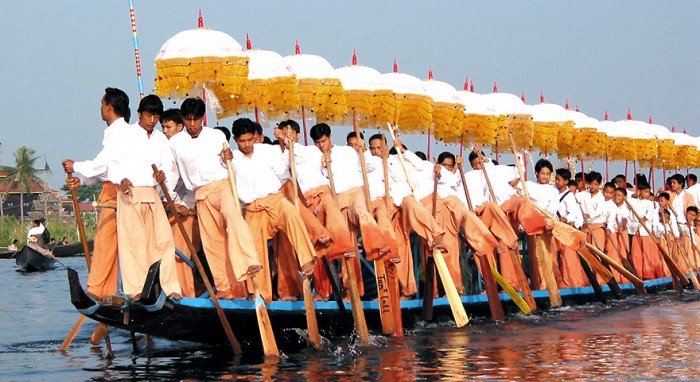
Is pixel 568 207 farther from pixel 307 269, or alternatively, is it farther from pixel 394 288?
pixel 307 269

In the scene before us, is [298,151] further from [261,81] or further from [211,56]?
[261,81]

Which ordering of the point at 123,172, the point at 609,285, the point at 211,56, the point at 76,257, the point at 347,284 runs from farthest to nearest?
the point at 76,257
the point at 609,285
the point at 211,56
the point at 347,284
the point at 123,172

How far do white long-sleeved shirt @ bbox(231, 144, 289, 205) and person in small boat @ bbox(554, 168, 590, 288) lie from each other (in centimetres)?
537

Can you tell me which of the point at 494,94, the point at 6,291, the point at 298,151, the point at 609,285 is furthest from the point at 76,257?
the point at 298,151

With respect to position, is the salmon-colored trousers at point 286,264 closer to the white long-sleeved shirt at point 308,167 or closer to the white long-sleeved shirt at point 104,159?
the white long-sleeved shirt at point 308,167

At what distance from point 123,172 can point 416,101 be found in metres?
7.06

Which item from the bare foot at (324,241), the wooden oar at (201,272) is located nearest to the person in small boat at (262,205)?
the bare foot at (324,241)

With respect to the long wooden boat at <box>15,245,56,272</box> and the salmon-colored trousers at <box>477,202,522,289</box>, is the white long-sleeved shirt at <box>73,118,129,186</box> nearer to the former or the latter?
the salmon-colored trousers at <box>477,202,522,289</box>

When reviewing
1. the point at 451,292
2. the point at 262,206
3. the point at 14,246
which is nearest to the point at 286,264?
the point at 262,206

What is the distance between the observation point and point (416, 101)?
15.7 meters

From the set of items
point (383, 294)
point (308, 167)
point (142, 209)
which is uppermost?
point (308, 167)

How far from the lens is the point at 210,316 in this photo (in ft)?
31.7

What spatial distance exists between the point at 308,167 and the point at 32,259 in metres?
20.0

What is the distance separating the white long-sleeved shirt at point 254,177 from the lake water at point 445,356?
1.42m
